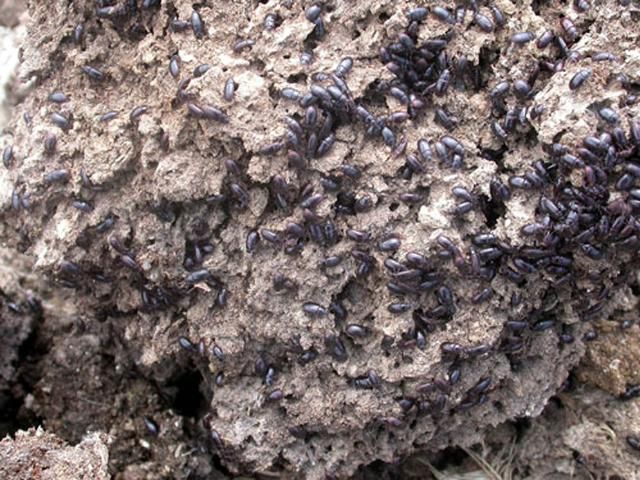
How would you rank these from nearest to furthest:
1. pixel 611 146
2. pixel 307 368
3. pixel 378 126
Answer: pixel 611 146, pixel 378 126, pixel 307 368

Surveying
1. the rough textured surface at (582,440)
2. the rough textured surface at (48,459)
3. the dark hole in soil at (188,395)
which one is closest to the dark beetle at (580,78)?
the rough textured surface at (582,440)

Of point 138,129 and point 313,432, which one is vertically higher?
point 138,129

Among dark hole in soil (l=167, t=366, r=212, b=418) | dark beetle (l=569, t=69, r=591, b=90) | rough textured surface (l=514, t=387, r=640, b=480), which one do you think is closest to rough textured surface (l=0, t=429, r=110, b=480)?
dark hole in soil (l=167, t=366, r=212, b=418)

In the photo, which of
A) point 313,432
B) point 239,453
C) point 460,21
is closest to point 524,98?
point 460,21

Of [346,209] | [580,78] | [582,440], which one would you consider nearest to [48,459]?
[346,209]

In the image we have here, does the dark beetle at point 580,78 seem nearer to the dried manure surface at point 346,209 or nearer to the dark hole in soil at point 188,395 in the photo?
the dried manure surface at point 346,209

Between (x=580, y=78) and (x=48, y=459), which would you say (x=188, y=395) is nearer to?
(x=48, y=459)

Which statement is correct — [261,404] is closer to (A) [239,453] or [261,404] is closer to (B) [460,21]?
(A) [239,453]
